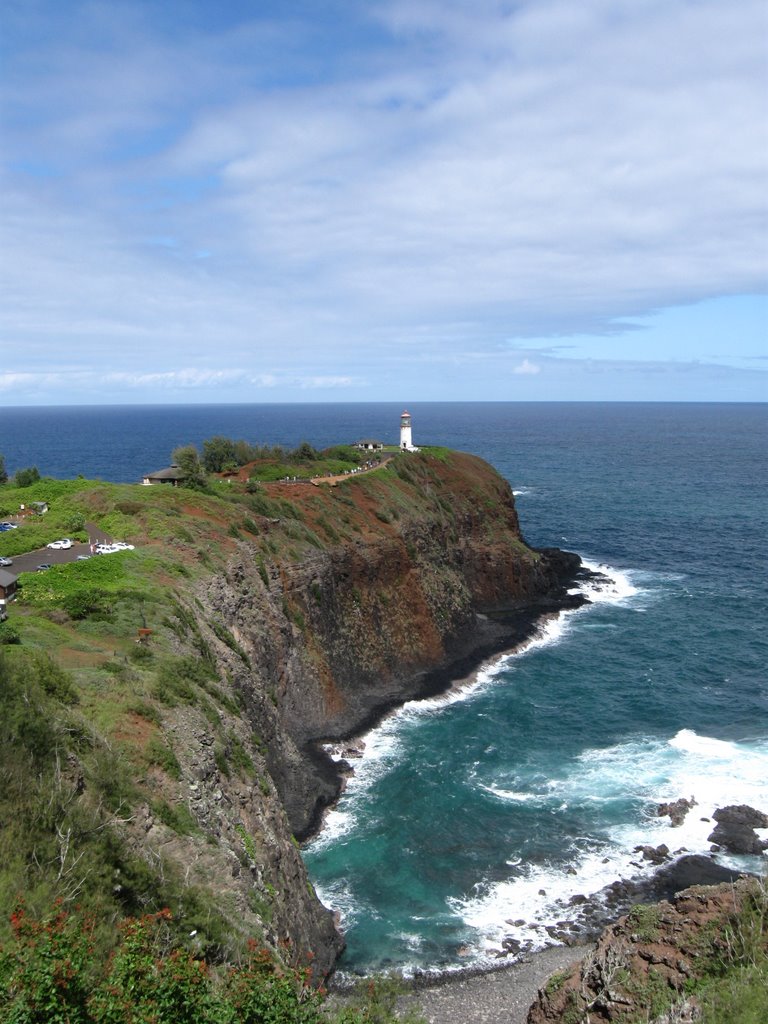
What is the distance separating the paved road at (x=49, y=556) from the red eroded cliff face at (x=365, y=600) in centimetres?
863

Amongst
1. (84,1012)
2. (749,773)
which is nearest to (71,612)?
(84,1012)

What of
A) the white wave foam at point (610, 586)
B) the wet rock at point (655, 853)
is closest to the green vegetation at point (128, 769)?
the wet rock at point (655, 853)

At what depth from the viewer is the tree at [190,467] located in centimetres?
6391

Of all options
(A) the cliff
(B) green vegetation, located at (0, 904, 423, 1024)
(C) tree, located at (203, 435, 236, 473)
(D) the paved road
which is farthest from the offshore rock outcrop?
(C) tree, located at (203, 435, 236, 473)

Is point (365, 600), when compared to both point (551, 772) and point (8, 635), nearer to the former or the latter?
point (551, 772)

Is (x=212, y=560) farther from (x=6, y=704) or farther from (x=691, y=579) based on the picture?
(x=691, y=579)

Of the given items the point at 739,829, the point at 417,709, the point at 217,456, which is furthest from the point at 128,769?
the point at 217,456

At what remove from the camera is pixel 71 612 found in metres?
34.3

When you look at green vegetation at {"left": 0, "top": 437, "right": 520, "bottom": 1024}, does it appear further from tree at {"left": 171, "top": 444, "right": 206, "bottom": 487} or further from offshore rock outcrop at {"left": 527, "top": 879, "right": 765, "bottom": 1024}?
tree at {"left": 171, "top": 444, "right": 206, "bottom": 487}

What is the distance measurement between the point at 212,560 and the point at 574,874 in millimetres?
27858

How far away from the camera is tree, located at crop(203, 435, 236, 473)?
91938 millimetres

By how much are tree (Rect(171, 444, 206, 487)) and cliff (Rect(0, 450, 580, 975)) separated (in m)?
3.53

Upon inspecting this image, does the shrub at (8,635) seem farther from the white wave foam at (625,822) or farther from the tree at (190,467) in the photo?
the tree at (190,467)

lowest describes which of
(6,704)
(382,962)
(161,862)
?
(382,962)
